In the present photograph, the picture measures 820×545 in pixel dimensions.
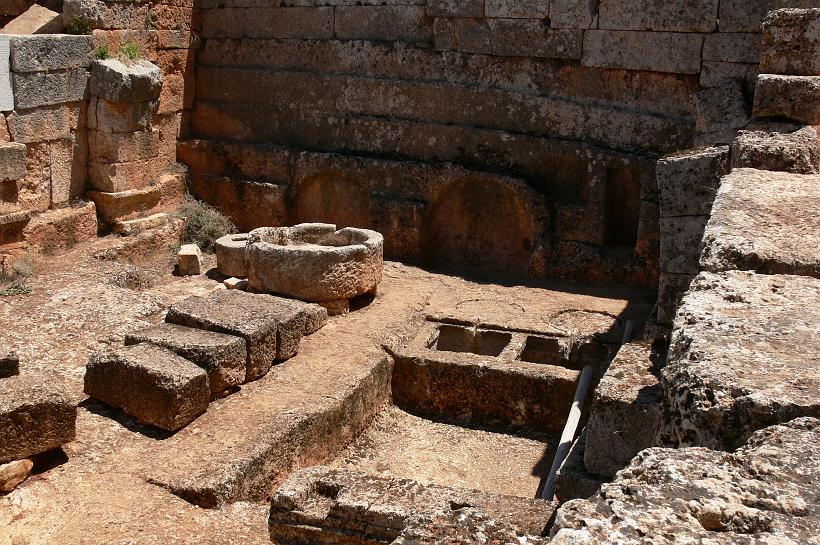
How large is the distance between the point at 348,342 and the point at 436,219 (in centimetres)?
290

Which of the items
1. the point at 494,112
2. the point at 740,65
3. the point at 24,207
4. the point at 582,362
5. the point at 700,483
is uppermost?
the point at 740,65

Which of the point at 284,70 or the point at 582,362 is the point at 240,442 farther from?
the point at 284,70

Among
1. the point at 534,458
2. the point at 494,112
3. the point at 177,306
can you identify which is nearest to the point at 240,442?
the point at 177,306

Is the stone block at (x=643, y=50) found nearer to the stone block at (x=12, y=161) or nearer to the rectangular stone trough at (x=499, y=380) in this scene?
the rectangular stone trough at (x=499, y=380)

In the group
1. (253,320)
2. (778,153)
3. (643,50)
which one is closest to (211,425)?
(253,320)

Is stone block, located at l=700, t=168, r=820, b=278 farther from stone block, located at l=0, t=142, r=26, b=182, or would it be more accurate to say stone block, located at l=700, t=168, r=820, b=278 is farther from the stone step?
stone block, located at l=0, t=142, r=26, b=182

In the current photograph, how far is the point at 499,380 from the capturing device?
740 centimetres

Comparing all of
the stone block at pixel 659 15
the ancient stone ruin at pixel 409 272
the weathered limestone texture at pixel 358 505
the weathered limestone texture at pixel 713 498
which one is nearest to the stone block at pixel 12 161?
the ancient stone ruin at pixel 409 272

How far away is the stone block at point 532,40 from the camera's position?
9.35 meters

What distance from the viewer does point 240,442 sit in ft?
19.5

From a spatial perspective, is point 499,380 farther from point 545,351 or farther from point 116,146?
point 116,146

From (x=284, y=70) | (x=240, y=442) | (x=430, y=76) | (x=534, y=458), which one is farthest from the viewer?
(x=284, y=70)

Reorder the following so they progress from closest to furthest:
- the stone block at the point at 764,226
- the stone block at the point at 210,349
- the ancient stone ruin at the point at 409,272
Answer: the ancient stone ruin at the point at 409,272
the stone block at the point at 764,226
the stone block at the point at 210,349

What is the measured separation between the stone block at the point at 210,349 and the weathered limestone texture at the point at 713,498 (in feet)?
15.8
